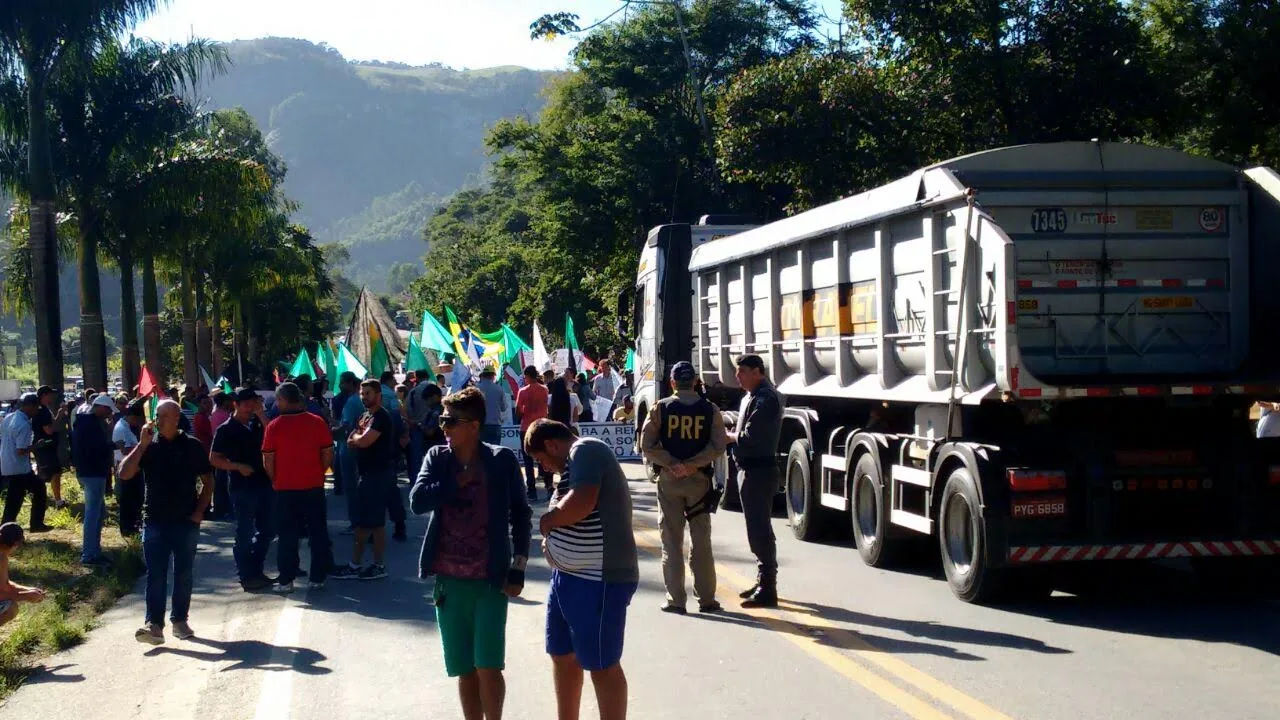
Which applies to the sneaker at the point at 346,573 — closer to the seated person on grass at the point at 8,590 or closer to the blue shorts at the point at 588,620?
the seated person on grass at the point at 8,590

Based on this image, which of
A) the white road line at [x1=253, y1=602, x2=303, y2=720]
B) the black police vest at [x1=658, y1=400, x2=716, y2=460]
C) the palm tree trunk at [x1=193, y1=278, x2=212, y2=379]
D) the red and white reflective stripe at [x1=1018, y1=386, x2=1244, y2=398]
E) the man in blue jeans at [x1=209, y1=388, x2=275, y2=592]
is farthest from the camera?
the palm tree trunk at [x1=193, y1=278, x2=212, y2=379]

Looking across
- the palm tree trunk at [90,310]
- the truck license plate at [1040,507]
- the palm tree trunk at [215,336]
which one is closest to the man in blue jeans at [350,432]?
the truck license plate at [1040,507]

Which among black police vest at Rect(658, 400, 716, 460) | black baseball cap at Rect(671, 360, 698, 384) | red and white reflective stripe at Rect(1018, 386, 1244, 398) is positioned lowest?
black police vest at Rect(658, 400, 716, 460)

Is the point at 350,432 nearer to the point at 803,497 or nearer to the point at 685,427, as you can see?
the point at 803,497

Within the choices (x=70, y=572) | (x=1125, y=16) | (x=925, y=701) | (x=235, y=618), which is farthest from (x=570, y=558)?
(x=1125, y=16)

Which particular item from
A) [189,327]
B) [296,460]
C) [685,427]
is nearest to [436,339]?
[189,327]

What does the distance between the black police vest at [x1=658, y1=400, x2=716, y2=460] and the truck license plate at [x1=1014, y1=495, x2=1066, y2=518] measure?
2.12 meters

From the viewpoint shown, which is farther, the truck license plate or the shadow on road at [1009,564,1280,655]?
the truck license plate

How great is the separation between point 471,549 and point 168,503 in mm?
4081

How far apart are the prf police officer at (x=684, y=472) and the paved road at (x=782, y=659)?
313mm

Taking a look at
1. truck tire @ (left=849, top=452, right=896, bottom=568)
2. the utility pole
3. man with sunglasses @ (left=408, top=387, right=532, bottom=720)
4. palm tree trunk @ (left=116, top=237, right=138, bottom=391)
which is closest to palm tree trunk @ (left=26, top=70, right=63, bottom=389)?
palm tree trunk @ (left=116, top=237, right=138, bottom=391)

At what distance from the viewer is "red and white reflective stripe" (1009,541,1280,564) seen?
9.14m

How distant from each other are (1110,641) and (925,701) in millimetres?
2001

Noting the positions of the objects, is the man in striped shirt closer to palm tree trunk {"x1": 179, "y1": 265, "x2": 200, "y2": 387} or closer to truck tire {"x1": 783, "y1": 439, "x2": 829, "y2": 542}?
truck tire {"x1": 783, "y1": 439, "x2": 829, "y2": 542}
